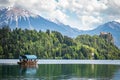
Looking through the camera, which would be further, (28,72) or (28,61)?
(28,61)

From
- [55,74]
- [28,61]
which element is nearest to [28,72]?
[55,74]

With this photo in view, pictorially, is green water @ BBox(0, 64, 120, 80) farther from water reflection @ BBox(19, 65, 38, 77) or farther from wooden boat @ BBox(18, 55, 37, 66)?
wooden boat @ BBox(18, 55, 37, 66)

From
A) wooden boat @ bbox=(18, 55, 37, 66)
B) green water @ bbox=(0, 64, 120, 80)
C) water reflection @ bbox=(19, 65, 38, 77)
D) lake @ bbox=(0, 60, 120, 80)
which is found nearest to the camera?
green water @ bbox=(0, 64, 120, 80)

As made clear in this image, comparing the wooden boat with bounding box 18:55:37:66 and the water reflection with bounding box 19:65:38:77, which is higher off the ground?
the wooden boat with bounding box 18:55:37:66

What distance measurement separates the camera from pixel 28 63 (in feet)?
450

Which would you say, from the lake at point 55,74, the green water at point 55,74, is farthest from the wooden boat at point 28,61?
the green water at point 55,74

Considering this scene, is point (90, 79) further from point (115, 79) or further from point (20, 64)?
point (20, 64)

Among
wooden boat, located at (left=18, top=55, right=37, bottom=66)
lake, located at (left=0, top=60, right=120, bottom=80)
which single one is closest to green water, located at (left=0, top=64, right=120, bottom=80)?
lake, located at (left=0, top=60, right=120, bottom=80)

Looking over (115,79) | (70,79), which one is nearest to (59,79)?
(70,79)

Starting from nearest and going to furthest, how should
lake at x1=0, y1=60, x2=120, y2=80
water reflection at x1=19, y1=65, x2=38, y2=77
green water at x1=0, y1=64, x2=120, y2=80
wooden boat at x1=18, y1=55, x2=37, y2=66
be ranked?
green water at x1=0, y1=64, x2=120, y2=80
lake at x1=0, y1=60, x2=120, y2=80
water reflection at x1=19, y1=65, x2=38, y2=77
wooden boat at x1=18, y1=55, x2=37, y2=66

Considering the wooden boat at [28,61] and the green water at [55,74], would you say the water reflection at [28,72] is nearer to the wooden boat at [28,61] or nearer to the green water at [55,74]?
the green water at [55,74]

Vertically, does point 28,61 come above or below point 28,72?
above

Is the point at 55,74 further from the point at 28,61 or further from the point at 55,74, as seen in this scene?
the point at 28,61

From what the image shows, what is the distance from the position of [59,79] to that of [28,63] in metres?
65.0
